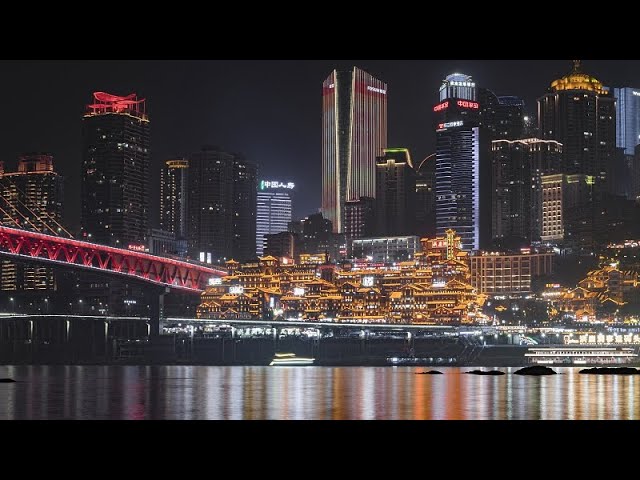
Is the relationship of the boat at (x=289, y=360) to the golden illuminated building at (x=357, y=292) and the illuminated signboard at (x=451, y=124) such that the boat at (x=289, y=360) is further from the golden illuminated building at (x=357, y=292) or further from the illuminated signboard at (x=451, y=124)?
the illuminated signboard at (x=451, y=124)

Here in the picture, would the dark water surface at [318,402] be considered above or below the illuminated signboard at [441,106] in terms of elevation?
below

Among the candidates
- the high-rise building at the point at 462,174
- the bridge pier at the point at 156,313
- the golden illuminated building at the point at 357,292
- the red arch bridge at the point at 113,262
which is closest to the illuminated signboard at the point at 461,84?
the high-rise building at the point at 462,174

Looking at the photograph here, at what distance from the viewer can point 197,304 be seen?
3123 inches

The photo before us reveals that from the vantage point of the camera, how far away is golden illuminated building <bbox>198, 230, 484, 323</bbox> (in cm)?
7200

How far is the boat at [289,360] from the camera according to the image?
62344 millimetres

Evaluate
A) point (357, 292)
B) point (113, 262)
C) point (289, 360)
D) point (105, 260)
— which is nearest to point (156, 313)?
point (113, 262)

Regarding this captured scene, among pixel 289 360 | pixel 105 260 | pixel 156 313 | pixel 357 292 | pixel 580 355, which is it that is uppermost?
pixel 105 260

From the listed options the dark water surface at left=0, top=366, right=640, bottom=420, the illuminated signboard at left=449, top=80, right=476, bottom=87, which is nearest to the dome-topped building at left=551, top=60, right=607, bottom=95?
the illuminated signboard at left=449, top=80, right=476, bottom=87

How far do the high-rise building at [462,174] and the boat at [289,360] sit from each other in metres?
33.2

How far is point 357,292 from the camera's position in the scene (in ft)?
246

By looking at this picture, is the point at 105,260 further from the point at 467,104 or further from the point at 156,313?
the point at 467,104

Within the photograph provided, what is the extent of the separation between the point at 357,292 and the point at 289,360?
1312 centimetres
